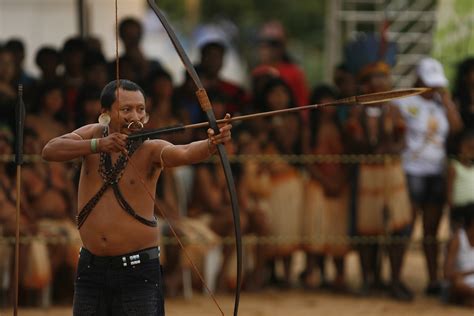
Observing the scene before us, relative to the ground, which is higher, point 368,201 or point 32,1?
point 32,1

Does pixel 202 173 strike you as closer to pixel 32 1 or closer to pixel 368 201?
pixel 368 201

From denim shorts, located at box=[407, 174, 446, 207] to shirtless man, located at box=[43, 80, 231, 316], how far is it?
465cm

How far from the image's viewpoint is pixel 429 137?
9906 millimetres

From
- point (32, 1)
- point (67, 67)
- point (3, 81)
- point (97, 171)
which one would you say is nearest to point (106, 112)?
point (97, 171)

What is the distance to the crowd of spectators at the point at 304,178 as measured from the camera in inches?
376

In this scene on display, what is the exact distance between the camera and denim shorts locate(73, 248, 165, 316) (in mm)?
5652

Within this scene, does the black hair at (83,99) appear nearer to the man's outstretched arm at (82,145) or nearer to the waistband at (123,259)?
the man's outstretched arm at (82,145)

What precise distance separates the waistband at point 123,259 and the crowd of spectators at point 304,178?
3.69m

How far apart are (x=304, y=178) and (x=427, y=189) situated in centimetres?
103

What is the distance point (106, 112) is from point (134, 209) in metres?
0.48

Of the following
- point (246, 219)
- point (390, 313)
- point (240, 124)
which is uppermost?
point (240, 124)

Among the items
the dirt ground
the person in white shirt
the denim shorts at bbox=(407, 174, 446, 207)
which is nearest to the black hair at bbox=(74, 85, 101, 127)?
the dirt ground

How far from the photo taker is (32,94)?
32.2 ft

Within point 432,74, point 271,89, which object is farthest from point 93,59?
point 432,74
